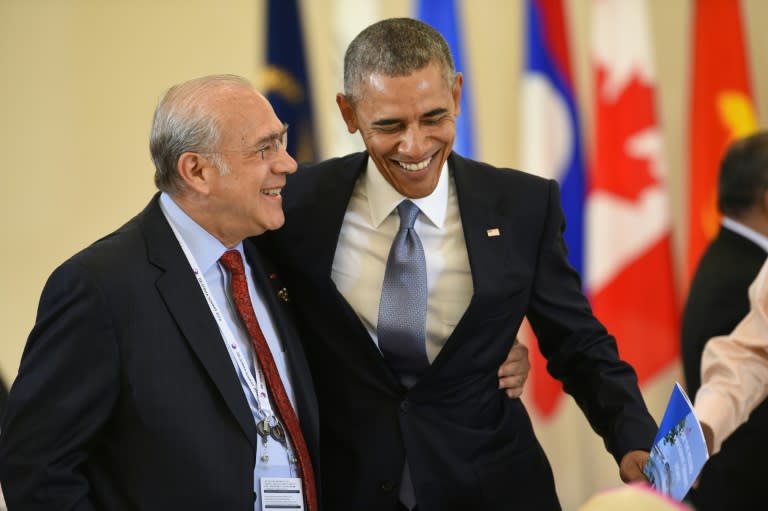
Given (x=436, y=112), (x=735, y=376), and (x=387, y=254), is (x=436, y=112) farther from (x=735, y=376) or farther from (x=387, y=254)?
(x=735, y=376)

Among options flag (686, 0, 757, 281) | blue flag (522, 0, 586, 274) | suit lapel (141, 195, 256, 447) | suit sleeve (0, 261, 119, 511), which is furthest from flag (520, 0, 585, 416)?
suit sleeve (0, 261, 119, 511)

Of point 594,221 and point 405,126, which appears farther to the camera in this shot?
point 594,221

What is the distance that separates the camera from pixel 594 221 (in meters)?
5.20

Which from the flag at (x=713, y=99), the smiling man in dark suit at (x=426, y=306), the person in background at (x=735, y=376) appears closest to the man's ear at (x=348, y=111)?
the smiling man in dark suit at (x=426, y=306)

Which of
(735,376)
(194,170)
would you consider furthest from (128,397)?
(735,376)

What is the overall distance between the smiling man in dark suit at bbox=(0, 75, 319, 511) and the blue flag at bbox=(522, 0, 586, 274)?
3.15 m

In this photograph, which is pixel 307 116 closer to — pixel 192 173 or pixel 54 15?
pixel 54 15

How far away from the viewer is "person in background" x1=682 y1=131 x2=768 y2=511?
3.32 m

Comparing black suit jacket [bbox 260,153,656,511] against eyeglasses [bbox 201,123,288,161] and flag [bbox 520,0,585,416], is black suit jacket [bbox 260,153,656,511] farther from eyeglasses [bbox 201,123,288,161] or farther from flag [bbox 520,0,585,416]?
flag [bbox 520,0,585,416]

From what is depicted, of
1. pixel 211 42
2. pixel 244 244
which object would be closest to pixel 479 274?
pixel 244 244

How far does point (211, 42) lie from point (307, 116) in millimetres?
730

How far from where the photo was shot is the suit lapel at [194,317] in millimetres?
2047

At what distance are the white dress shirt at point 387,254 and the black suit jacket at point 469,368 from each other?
5 centimetres

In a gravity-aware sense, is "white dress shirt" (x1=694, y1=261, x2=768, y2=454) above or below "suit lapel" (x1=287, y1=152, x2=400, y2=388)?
below
